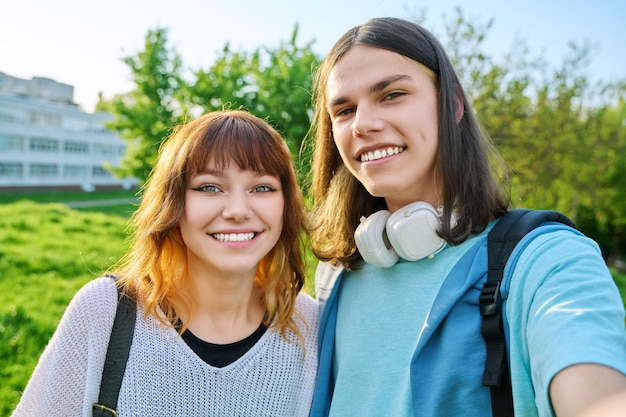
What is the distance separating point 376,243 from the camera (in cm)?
223

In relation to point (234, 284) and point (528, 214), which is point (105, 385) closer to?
point (234, 284)

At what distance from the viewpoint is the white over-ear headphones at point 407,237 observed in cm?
210

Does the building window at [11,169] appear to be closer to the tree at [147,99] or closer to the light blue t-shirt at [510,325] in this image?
the tree at [147,99]

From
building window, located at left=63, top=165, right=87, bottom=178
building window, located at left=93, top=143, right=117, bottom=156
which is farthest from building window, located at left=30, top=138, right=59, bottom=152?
building window, located at left=93, top=143, right=117, bottom=156

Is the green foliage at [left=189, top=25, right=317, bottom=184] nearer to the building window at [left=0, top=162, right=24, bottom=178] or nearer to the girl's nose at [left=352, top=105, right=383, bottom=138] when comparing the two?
the girl's nose at [left=352, top=105, right=383, bottom=138]

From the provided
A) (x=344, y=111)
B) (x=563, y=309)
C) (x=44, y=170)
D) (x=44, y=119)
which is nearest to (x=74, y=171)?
(x=44, y=170)

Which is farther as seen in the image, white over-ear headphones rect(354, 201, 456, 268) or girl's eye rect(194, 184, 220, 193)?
girl's eye rect(194, 184, 220, 193)

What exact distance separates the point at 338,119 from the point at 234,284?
3.04ft

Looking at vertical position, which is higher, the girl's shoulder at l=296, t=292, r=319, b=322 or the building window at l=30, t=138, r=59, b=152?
the girl's shoulder at l=296, t=292, r=319, b=322

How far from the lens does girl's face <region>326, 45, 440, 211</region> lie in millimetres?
2168

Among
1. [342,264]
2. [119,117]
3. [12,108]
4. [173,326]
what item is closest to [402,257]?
[342,264]

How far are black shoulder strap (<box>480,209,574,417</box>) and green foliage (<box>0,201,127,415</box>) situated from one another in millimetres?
1854

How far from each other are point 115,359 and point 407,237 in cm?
130

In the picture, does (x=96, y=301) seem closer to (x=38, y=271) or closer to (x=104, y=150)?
(x=38, y=271)
